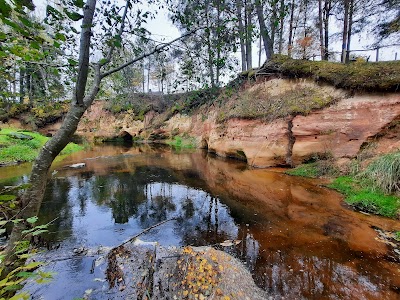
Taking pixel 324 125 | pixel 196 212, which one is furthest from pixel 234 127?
pixel 196 212

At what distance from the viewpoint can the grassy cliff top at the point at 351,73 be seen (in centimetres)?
887

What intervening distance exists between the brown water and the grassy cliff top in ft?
15.4

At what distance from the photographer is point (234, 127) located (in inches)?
564

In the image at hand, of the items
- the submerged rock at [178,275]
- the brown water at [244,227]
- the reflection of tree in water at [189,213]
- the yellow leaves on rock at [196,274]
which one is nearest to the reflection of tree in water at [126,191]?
the brown water at [244,227]

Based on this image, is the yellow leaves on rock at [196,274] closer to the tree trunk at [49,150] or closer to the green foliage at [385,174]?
the tree trunk at [49,150]

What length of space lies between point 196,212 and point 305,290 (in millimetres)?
3648

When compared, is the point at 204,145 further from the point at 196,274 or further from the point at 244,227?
the point at 196,274

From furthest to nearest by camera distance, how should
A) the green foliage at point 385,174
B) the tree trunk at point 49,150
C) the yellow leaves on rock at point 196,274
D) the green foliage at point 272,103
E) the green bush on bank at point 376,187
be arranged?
the green foliage at point 272,103, the green foliage at point 385,174, the green bush on bank at point 376,187, the yellow leaves on rock at point 196,274, the tree trunk at point 49,150

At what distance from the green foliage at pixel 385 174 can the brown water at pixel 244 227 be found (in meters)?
1.12

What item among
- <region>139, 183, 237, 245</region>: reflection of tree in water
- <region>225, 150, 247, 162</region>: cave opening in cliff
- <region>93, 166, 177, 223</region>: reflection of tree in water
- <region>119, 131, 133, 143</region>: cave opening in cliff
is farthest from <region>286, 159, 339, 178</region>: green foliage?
<region>119, 131, 133, 143</region>: cave opening in cliff

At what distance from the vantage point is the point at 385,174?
21.3 ft

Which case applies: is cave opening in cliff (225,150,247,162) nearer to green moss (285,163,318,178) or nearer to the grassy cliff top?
green moss (285,163,318,178)

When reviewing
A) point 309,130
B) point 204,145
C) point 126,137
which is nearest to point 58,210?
point 309,130

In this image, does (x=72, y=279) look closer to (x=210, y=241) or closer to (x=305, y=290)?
(x=210, y=241)
